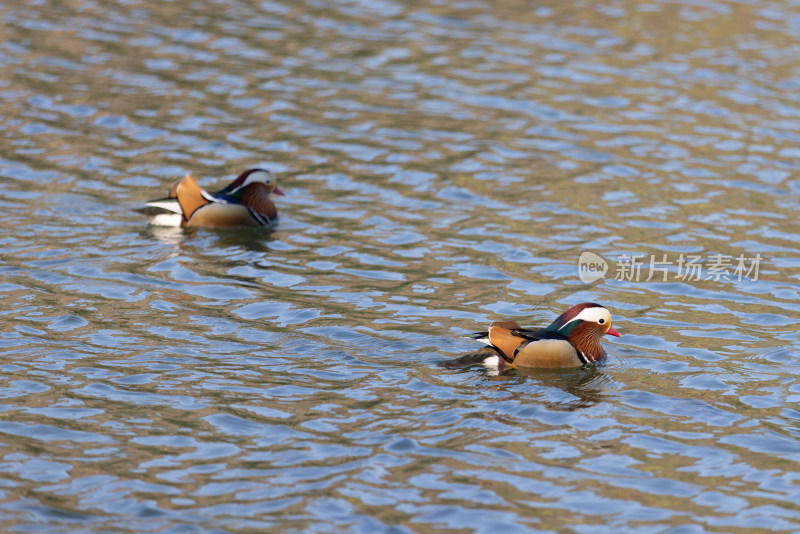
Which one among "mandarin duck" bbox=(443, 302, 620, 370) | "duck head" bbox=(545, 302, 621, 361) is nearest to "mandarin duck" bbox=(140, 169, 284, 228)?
"mandarin duck" bbox=(443, 302, 620, 370)

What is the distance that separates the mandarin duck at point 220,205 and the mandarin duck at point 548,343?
461 centimetres

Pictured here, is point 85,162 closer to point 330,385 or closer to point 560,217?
point 560,217

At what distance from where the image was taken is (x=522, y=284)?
11883 mm

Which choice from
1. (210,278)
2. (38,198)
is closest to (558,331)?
(210,278)

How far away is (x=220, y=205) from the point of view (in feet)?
44.5

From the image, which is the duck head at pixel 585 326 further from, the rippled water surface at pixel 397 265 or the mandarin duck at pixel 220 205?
the mandarin duck at pixel 220 205

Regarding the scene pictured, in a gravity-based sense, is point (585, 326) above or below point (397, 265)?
above

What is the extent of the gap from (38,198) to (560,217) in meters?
6.50

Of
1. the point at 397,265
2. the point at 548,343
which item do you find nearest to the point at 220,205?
the point at 397,265

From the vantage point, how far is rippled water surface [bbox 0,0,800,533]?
763 cm

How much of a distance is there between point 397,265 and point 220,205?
259cm

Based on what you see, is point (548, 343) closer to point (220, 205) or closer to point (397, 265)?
point (397, 265)

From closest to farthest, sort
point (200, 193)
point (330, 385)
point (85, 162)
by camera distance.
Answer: point (330, 385), point (200, 193), point (85, 162)

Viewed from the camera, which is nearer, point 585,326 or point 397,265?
point 585,326
